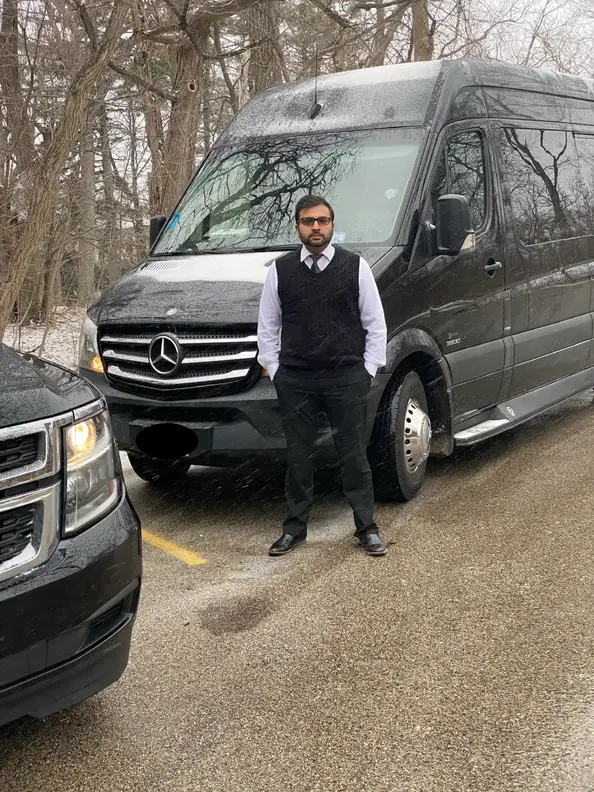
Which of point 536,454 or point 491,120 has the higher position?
point 491,120

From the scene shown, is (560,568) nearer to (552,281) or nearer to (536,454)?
(536,454)

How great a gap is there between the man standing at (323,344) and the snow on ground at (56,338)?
27.1 ft

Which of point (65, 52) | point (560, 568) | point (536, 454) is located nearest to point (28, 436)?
point (560, 568)

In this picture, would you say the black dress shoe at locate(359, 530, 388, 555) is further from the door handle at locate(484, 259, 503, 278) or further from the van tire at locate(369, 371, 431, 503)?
the door handle at locate(484, 259, 503, 278)

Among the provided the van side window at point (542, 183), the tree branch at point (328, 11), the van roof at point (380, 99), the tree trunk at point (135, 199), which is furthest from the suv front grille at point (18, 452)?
the tree branch at point (328, 11)

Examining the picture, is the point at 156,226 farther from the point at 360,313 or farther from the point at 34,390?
the point at 34,390

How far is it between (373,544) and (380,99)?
10.1 feet

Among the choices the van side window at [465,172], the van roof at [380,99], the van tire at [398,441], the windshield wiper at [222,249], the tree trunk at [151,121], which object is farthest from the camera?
the tree trunk at [151,121]

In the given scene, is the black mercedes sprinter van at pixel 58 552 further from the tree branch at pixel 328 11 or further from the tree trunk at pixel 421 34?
the tree trunk at pixel 421 34

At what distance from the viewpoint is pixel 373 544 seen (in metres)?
5.03

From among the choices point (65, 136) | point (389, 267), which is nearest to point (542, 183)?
point (389, 267)

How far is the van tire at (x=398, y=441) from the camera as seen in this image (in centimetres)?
561

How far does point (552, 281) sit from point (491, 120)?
53.3 inches

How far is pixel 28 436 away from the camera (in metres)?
2.76
